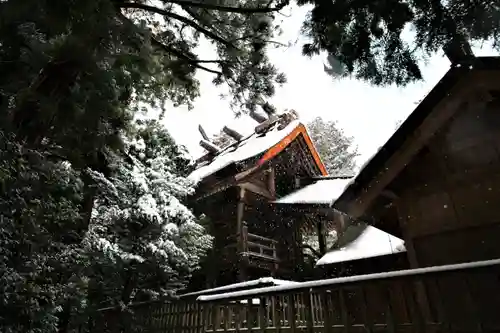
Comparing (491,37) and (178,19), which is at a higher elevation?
(178,19)

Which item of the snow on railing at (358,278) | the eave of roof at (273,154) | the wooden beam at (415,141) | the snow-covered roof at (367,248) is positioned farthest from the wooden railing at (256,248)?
the wooden beam at (415,141)

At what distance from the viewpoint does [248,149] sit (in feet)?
49.5

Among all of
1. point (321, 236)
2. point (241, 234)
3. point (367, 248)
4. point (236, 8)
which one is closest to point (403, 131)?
point (236, 8)

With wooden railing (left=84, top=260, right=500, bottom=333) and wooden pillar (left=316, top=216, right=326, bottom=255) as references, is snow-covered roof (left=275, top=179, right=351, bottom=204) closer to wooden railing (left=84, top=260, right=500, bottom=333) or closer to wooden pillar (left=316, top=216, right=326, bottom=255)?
wooden pillar (left=316, top=216, right=326, bottom=255)

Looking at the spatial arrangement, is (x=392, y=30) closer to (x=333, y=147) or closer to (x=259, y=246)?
(x=259, y=246)

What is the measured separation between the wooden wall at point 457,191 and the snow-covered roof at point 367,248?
1.96 m

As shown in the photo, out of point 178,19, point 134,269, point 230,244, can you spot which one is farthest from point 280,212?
point 178,19

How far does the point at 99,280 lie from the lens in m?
7.64

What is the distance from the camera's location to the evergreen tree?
3050cm

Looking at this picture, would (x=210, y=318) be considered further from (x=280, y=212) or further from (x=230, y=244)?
(x=280, y=212)

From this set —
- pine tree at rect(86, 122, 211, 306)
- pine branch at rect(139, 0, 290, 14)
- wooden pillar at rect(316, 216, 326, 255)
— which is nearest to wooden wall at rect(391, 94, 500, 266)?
pine branch at rect(139, 0, 290, 14)

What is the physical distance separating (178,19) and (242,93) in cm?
185

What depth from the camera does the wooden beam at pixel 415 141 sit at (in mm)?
4715

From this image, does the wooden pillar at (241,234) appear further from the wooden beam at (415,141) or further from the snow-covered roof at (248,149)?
the wooden beam at (415,141)
